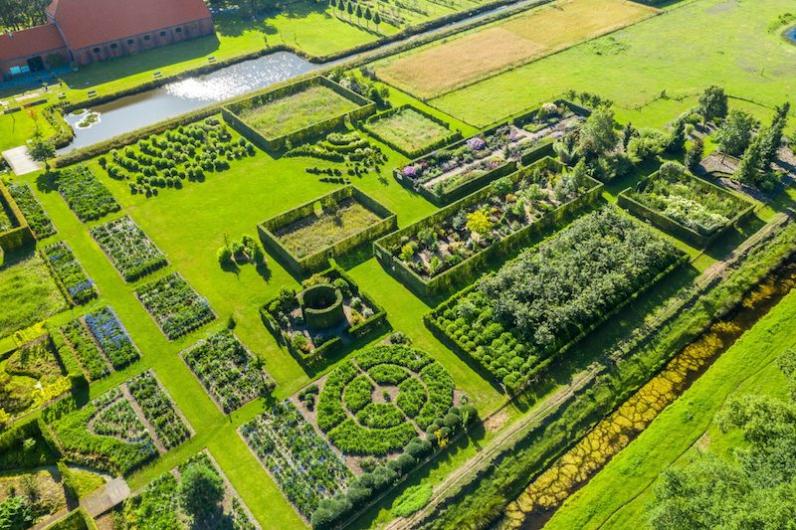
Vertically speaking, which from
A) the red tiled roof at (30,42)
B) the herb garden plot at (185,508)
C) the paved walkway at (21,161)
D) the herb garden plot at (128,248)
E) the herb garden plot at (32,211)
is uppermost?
the red tiled roof at (30,42)

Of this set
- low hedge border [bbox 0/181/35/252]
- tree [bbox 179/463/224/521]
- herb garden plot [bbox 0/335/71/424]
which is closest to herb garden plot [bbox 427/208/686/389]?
tree [bbox 179/463/224/521]

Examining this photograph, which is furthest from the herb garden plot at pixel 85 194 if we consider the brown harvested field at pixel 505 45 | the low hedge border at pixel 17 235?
the brown harvested field at pixel 505 45

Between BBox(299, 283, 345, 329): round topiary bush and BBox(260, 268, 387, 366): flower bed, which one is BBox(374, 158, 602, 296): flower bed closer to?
BBox(260, 268, 387, 366): flower bed

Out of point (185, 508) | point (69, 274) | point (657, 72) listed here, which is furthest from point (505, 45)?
point (185, 508)

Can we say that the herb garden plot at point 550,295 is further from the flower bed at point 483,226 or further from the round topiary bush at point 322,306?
the round topiary bush at point 322,306

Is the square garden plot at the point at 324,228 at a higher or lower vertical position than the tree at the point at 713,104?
lower

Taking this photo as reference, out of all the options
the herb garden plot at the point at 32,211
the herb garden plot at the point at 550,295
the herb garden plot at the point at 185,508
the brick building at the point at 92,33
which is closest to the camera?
the herb garden plot at the point at 185,508

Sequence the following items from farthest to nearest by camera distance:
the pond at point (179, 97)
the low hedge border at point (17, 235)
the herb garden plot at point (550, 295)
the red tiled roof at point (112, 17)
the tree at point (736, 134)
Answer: the red tiled roof at point (112, 17), the pond at point (179, 97), the tree at point (736, 134), the low hedge border at point (17, 235), the herb garden plot at point (550, 295)

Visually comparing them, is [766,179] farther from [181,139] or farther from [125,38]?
[125,38]
